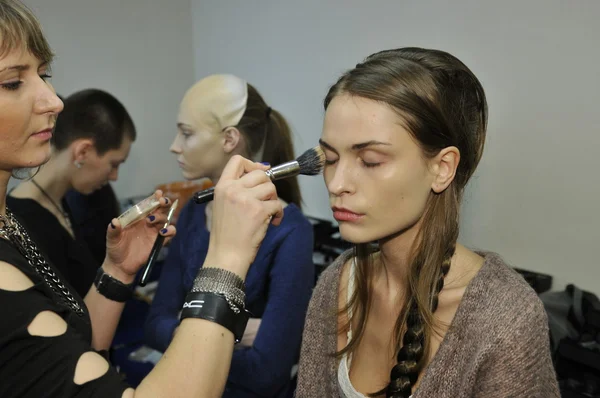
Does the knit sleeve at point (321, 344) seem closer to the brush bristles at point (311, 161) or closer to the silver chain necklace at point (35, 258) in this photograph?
the brush bristles at point (311, 161)

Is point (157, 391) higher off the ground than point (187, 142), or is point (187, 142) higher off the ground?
point (187, 142)

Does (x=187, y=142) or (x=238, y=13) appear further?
(x=238, y=13)

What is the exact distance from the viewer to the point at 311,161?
0.89m

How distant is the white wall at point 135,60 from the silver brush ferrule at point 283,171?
1962 mm

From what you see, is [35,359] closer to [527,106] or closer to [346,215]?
[346,215]

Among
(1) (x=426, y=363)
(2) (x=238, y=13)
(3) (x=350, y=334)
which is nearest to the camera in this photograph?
(1) (x=426, y=363)

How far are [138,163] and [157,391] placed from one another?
234 centimetres

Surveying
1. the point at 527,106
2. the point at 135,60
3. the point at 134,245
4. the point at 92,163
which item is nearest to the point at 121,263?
the point at 134,245

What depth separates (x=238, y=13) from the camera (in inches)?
103

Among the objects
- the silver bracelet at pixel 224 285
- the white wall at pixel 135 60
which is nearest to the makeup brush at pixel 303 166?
the silver bracelet at pixel 224 285

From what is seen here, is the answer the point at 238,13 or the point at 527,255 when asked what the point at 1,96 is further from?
the point at 238,13

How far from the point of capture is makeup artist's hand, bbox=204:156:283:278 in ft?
2.43

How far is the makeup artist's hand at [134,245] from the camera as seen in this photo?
1090 millimetres

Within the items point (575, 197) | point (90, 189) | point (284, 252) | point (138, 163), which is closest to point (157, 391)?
point (284, 252)
